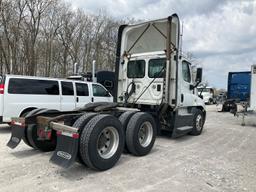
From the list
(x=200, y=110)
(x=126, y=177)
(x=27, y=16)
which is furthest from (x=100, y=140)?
(x=27, y=16)

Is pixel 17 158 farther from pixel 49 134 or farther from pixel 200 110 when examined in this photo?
pixel 200 110

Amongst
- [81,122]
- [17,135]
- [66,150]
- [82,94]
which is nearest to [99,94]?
[82,94]

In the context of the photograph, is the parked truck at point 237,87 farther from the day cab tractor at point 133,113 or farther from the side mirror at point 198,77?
the day cab tractor at point 133,113

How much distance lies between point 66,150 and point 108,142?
100 cm

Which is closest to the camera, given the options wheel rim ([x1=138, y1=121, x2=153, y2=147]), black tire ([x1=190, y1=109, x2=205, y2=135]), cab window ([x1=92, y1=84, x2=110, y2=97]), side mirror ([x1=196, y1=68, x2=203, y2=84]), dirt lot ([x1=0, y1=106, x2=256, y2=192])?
dirt lot ([x1=0, y1=106, x2=256, y2=192])

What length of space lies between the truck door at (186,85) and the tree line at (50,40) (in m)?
17.3

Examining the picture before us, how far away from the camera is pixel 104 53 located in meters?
29.9

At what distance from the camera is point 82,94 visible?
385 inches

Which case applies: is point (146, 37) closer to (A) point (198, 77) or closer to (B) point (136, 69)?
(B) point (136, 69)

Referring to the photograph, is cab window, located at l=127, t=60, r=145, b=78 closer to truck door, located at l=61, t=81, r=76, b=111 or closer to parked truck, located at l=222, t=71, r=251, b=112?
truck door, located at l=61, t=81, r=76, b=111

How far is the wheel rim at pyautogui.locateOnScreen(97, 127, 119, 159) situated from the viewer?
4.58 metres

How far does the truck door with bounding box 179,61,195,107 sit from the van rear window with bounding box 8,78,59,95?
4621 mm

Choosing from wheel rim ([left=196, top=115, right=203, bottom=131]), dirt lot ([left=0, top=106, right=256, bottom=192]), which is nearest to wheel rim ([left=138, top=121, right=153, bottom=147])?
dirt lot ([left=0, top=106, right=256, bottom=192])

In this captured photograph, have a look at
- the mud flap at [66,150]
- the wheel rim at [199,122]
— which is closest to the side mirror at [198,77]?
the wheel rim at [199,122]
